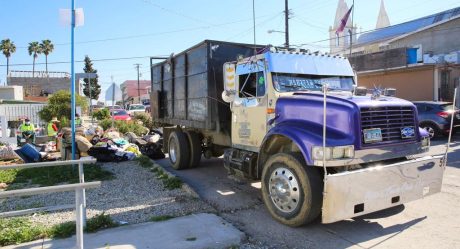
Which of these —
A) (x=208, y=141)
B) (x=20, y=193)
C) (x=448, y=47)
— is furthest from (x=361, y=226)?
(x=448, y=47)

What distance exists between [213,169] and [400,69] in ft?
53.3

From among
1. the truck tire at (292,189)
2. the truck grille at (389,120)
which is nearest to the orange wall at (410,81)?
the truck grille at (389,120)

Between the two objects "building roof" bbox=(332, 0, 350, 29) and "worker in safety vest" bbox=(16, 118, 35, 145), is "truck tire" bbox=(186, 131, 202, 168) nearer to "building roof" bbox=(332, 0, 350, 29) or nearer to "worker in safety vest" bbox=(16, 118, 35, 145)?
"worker in safety vest" bbox=(16, 118, 35, 145)

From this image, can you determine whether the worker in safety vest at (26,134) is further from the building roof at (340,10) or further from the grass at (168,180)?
the building roof at (340,10)

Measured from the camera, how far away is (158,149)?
13.0m

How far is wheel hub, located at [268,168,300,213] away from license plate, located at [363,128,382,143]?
1097 mm

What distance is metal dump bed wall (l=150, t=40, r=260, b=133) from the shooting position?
26.9 ft

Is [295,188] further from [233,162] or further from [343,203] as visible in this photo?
[233,162]

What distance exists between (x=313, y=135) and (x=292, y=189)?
0.81 meters

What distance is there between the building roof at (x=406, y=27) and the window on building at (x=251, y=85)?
31827 mm

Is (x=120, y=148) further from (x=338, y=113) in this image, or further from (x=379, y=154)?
(x=379, y=154)

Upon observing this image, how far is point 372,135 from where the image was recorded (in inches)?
209

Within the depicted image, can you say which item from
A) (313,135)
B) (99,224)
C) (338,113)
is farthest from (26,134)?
(338,113)

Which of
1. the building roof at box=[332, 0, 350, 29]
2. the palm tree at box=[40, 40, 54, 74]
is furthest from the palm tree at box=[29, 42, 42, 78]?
the building roof at box=[332, 0, 350, 29]
